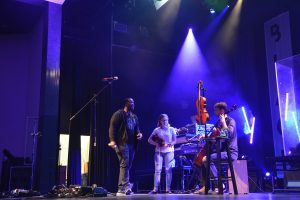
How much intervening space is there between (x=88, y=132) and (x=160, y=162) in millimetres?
2832

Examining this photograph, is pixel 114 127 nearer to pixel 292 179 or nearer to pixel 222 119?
pixel 222 119

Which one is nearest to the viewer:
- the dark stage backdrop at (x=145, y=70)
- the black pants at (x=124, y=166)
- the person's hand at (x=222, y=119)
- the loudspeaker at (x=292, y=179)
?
the person's hand at (x=222, y=119)

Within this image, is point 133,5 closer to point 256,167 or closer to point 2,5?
point 2,5

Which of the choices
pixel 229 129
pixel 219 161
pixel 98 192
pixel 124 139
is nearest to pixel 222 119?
pixel 229 129

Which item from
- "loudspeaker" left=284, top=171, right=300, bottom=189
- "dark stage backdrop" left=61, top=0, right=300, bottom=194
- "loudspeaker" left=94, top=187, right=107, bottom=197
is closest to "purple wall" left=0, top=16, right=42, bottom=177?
"dark stage backdrop" left=61, top=0, right=300, bottom=194

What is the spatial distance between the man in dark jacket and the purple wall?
11.9 ft

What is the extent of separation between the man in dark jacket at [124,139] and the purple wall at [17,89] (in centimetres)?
363

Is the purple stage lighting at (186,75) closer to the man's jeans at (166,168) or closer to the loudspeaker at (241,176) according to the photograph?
the man's jeans at (166,168)

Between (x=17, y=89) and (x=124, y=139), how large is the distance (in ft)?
15.9

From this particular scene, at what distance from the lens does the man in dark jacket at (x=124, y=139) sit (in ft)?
21.4

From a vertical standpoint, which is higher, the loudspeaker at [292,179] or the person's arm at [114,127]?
the person's arm at [114,127]

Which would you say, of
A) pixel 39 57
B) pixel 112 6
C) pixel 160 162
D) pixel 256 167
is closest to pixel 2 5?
pixel 39 57

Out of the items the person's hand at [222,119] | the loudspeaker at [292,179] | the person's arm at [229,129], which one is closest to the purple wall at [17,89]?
the person's hand at [222,119]

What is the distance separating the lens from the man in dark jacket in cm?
653
